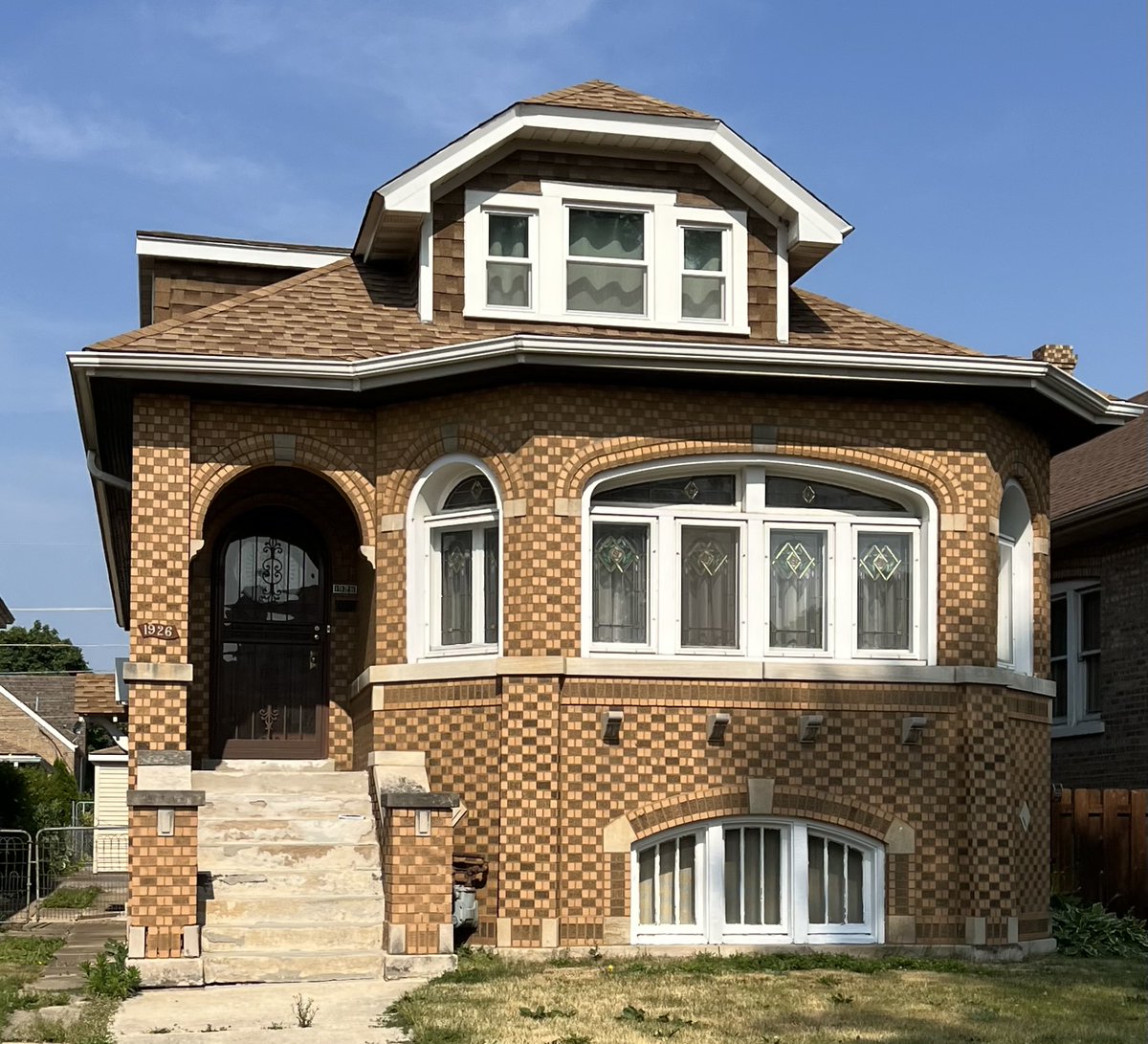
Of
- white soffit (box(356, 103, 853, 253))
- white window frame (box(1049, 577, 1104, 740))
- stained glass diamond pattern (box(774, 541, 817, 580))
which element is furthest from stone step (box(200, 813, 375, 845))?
white window frame (box(1049, 577, 1104, 740))

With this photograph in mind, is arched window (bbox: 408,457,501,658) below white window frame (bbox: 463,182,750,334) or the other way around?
below

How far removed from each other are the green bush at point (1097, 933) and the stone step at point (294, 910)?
22.2 ft

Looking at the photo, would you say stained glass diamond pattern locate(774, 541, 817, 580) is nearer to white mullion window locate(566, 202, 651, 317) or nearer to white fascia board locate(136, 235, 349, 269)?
white mullion window locate(566, 202, 651, 317)

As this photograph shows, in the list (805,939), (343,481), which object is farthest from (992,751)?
(343,481)

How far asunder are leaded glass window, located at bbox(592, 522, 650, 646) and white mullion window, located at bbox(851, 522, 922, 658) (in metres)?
1.98

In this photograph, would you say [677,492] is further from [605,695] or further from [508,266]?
[508,266]

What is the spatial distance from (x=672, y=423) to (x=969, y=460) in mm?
2785

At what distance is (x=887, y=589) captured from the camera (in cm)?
1559

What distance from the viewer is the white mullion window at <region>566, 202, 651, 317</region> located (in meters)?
16.3

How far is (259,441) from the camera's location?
50.7 ft

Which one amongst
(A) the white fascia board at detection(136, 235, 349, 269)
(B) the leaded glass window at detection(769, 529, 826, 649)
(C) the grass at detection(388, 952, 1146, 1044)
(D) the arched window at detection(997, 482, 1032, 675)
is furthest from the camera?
(A) the white fascia board at detection(136, 235, 349, 269)

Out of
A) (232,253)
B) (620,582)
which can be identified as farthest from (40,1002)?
(232,253)

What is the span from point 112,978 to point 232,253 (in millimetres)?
10088

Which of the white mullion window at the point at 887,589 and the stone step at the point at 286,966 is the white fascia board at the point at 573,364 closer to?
the white mullion window at the point at 887,589
